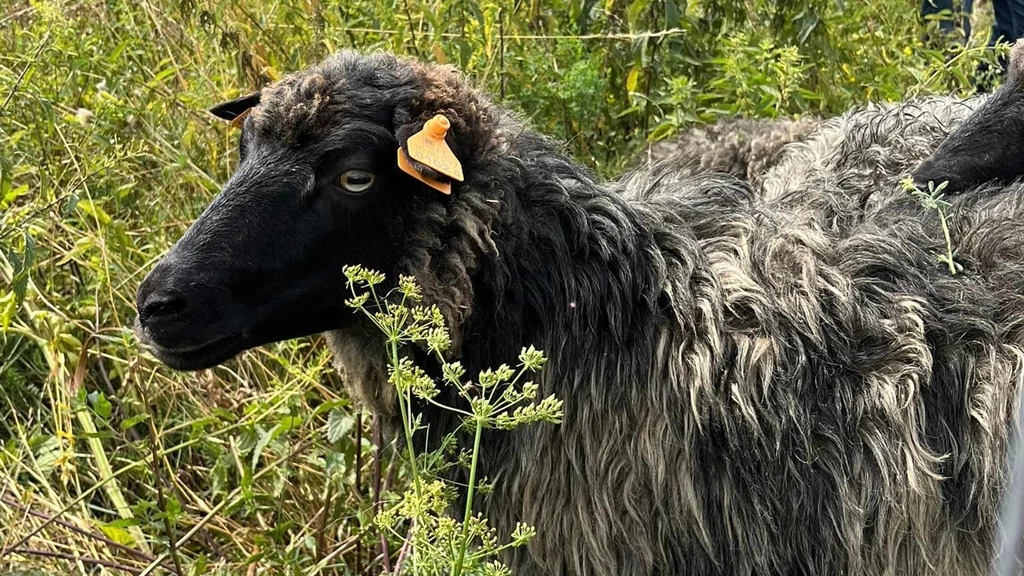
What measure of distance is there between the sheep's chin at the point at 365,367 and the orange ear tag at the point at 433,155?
0.51 meters

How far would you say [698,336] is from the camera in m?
3.24

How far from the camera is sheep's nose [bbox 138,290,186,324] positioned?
296 cm

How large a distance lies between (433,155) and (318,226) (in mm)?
370

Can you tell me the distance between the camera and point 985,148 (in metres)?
4.00

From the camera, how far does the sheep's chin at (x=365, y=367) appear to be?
3.29 meters

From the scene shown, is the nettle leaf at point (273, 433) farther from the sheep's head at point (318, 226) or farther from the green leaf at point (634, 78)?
the green leaf at point (634, 78)

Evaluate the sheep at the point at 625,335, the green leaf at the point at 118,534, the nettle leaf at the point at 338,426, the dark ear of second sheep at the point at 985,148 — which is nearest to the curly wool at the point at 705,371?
the sheep at the point at 625,335

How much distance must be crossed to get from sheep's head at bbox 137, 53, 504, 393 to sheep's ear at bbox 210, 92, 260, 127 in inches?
14.5

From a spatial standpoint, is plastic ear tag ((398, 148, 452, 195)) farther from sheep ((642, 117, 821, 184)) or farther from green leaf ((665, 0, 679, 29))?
green leaf ((665, 0, 679, 29))

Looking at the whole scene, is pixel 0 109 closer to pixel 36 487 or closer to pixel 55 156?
pixel 55 156

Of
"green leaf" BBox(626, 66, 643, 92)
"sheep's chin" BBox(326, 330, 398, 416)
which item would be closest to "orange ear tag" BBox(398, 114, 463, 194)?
"sheep's chin" BBox(326, 330, 398, 416)

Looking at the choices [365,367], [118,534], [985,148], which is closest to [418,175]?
[365,367]

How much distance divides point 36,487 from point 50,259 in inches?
42.5

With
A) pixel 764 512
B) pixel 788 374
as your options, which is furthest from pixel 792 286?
pixel 764 512
